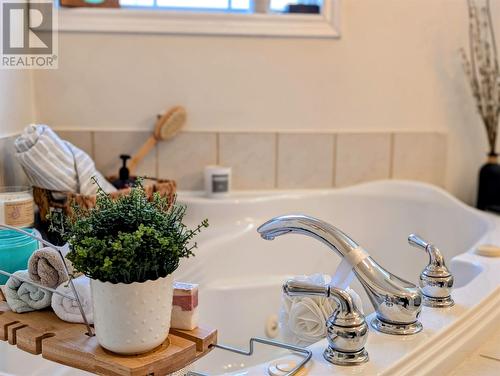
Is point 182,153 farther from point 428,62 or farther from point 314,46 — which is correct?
point 428,62

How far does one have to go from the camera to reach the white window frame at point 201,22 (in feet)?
6.63

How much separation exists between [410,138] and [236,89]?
69 centimetres

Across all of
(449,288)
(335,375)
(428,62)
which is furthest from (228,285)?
(428,62)

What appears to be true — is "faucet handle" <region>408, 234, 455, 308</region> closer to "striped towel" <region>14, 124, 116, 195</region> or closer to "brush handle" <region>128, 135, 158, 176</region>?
"striped towel" <region>14, 124, 116, 195</region>

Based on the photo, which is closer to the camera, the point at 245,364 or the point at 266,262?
the point at 245,364

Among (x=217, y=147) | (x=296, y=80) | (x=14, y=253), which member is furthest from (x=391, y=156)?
(x=14, y=253)

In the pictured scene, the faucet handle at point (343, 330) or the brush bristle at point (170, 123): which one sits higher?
the brush bristle at point (170, 123)

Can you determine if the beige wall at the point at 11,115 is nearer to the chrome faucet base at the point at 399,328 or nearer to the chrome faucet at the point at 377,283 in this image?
the chrome faucet at the point at 377,283

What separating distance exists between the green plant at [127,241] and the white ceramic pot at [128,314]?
13 mm

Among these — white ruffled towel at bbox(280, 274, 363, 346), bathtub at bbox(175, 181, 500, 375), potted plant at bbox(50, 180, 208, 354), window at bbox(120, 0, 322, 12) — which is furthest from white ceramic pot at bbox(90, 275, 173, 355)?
window at bbox(120, 0, 322, 12)

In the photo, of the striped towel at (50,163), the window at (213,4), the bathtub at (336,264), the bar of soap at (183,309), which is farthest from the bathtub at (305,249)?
the window at (213,4)

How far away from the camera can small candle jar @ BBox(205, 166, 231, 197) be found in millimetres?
2061

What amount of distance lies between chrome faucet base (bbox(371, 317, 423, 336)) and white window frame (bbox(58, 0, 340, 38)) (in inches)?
52.6

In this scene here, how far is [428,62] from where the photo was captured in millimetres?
2270
